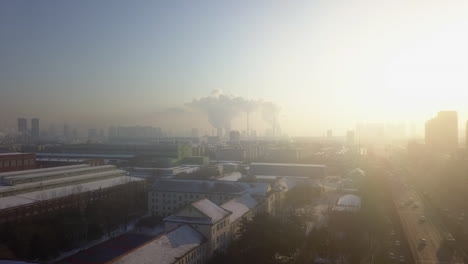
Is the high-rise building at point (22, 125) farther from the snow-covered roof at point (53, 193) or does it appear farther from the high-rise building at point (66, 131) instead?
the snow-covered roof at point (53, 193)

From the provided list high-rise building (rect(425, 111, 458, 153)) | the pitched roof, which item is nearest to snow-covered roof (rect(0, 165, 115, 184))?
the pitched roof

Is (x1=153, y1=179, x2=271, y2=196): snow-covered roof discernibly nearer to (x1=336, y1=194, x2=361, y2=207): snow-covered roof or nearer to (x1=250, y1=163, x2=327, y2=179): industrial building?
(x1=336, y1=194, x2=361, y2=207): snow-covered roof

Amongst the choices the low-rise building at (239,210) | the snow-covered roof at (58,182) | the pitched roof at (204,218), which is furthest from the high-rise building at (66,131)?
the pitched roof at (204,218)

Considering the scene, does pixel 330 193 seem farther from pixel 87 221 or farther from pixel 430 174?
pixel 87 221

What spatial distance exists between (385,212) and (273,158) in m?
30.8

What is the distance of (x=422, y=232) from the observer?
656 inches

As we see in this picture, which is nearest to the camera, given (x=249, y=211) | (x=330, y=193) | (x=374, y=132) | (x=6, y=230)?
(x=6, y=230)

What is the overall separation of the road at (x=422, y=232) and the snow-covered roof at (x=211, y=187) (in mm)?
6944

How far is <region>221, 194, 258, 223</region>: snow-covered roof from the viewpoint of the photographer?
15286mm

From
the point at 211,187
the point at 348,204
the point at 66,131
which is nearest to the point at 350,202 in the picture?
the point at 348,204

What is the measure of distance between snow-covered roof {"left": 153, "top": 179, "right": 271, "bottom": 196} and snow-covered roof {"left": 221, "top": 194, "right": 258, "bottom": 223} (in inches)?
55.6

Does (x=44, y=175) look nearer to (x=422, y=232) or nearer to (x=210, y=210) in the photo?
(x=210, y=210)

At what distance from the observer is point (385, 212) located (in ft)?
64.4

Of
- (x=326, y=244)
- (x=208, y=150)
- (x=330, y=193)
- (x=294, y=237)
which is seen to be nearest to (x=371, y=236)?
(x=326, y=244)
